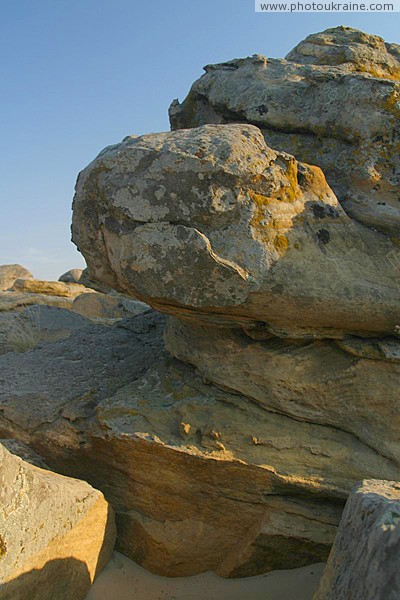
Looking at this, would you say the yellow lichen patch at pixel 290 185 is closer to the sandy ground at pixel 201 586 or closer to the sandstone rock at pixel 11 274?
the sandy ground at pixel 201 586

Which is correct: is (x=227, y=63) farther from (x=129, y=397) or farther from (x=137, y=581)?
(x=137, y=581)

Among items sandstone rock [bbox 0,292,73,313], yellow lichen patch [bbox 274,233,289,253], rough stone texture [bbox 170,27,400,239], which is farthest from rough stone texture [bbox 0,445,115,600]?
sandstone rock [bbox 0,292,73,313]

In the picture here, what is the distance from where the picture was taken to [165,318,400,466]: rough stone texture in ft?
16.8

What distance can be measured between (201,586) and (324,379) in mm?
2285

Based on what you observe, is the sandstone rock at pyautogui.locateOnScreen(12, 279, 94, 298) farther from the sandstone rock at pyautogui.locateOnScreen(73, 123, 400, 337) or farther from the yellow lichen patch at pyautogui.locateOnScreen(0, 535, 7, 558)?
the yellow lichen patch at pyautogui.locateOnScreen(0, 535, 7, 558)

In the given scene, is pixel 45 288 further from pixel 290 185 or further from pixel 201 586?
pixel 290 185

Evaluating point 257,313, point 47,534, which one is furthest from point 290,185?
point 47,534

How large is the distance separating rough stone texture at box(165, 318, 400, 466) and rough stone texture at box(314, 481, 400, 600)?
1.47m

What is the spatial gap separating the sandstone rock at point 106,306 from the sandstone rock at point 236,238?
7.25m

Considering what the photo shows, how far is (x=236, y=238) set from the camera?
4754mm

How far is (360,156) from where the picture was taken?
552cm

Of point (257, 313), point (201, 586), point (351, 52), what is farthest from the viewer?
point (351, 52)

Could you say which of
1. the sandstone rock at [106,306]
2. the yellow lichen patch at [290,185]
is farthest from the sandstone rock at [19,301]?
the yellow lichen patch at [290,185]

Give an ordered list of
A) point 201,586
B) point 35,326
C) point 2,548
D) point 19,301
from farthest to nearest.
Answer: point 19,301 → point 35,326 → point 201,586 → point 2,548
